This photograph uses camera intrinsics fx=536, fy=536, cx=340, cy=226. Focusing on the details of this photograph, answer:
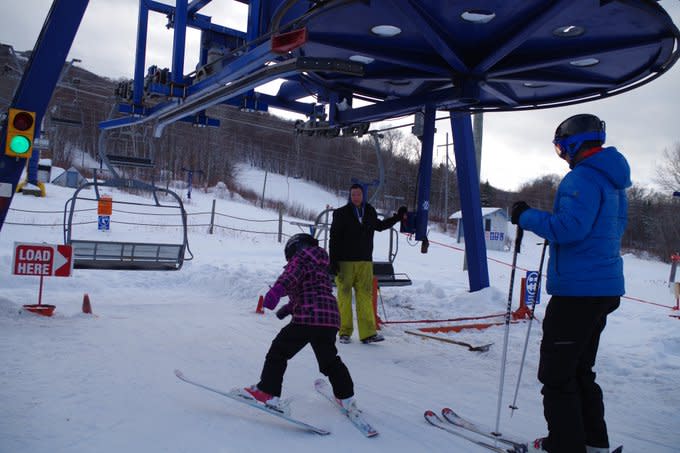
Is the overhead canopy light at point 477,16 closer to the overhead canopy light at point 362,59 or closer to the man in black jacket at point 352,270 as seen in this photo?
the overhead canopy light at point 362,59

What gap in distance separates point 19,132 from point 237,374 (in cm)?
364

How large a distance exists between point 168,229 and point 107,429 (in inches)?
825

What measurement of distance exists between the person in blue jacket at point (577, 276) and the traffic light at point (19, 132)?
5395 mm

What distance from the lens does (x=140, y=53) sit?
1002 centimetres

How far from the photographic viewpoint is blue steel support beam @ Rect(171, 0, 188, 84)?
27.7 feet

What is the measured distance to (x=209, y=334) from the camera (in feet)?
21.9

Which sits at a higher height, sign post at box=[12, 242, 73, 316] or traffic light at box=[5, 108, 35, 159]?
traffic light at box=[5, 108, 35, 159]

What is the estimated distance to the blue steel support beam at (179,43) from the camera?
8.44 metres

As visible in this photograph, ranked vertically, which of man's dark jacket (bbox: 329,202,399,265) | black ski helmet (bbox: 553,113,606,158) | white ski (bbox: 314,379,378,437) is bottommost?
white ski (bbox: 314,379,378,437)

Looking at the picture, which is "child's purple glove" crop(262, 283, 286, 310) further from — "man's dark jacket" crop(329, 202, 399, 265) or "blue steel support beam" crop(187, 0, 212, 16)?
"blue steel support beam" crop(187, 0, 212, 16)

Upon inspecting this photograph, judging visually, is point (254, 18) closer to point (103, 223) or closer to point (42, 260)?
point (42, 260)

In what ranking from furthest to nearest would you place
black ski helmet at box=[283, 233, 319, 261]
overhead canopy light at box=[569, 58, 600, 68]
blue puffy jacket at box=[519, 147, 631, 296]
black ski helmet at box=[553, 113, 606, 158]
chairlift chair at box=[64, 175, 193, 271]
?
1. chairlift chair at box=[64, 175, 193, 271]
2. overhead canopy light at box=[569, 58, 600, 68]
3. black ski helmet at box=[283, 233, 319, 261]
4. black ski helmet at box=[553, 113, 606, 158]
5. blue puffy jacket at box=[519, 147, 631, 296]

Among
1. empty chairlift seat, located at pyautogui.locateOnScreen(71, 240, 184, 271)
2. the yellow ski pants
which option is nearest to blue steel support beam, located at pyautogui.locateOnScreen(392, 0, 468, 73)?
the yellow ski pants

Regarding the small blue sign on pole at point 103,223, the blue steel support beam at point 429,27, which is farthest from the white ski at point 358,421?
the small blue sign on pole at point 103,223
